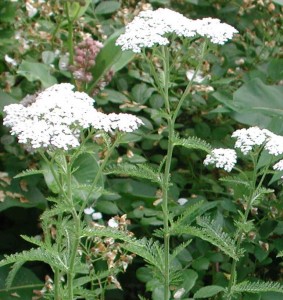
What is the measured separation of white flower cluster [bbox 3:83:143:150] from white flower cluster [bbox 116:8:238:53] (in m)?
0.17

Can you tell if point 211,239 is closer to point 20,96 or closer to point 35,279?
point 35,279

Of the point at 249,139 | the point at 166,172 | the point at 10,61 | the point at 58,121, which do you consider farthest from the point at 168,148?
the point at 10,61

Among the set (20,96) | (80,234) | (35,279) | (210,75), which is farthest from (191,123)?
(80,234)

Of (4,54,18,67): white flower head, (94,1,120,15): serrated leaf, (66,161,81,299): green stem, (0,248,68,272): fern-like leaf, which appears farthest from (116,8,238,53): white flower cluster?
(94,1,120,15): serrated leaf

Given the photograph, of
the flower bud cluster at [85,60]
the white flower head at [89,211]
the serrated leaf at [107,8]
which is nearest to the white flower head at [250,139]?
the white flower head at [89,211]

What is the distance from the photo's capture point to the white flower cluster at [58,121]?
A: 1366 mm

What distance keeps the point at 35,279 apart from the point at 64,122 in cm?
88

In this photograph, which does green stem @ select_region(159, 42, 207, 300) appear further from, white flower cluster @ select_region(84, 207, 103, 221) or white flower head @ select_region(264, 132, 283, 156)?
white flower cluster @ select_region(84, 207, 103, 221)

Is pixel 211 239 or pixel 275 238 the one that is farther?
pixel 275 238

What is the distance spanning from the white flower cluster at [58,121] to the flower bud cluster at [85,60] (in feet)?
2.34

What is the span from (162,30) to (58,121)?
32cm

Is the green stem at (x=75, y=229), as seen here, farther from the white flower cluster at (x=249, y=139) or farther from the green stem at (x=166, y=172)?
the white flower cluster at (x=249, y=139)

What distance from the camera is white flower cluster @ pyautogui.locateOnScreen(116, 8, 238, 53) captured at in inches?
61.7

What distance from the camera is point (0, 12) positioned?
2.49m
